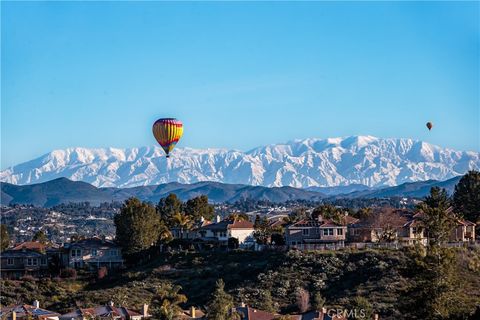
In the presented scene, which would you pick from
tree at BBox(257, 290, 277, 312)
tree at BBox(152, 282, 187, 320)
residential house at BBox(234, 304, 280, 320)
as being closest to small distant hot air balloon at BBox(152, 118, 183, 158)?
tree at BBox(152, 282, 187, 320)

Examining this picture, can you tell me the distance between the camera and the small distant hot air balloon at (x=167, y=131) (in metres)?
103

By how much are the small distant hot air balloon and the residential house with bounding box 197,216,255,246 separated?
11.7m

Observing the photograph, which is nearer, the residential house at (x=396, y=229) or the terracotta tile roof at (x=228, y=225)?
the residential house at (x=396, y=229)

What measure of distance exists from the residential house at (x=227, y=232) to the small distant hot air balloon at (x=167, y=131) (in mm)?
11700

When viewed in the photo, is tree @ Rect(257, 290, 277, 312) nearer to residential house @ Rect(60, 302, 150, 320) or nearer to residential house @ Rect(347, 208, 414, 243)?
residential house @ Rect(60, 302, 150, 320)

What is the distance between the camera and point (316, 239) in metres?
99.6

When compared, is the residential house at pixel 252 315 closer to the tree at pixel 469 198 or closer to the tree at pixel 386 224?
the tree at pixel 386 224

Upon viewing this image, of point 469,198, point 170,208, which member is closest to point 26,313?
point 469,198

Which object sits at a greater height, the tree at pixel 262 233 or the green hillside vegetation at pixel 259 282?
the tree at pixel 262 233

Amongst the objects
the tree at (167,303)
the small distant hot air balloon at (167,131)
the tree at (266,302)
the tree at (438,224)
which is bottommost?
the tree at (266,302)

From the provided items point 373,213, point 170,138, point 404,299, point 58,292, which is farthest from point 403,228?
point 404,299

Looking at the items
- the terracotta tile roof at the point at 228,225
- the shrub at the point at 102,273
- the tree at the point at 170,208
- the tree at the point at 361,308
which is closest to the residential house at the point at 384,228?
the terracotta tile roof at the point at 228,225

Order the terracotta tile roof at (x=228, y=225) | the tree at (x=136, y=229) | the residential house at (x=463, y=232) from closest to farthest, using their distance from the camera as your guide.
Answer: the residential house at (x=463, y=232) → the tree at (x=136, y=229) → the terracotta tile roof at (x=228, y=225)

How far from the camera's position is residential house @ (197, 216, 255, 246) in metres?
110
